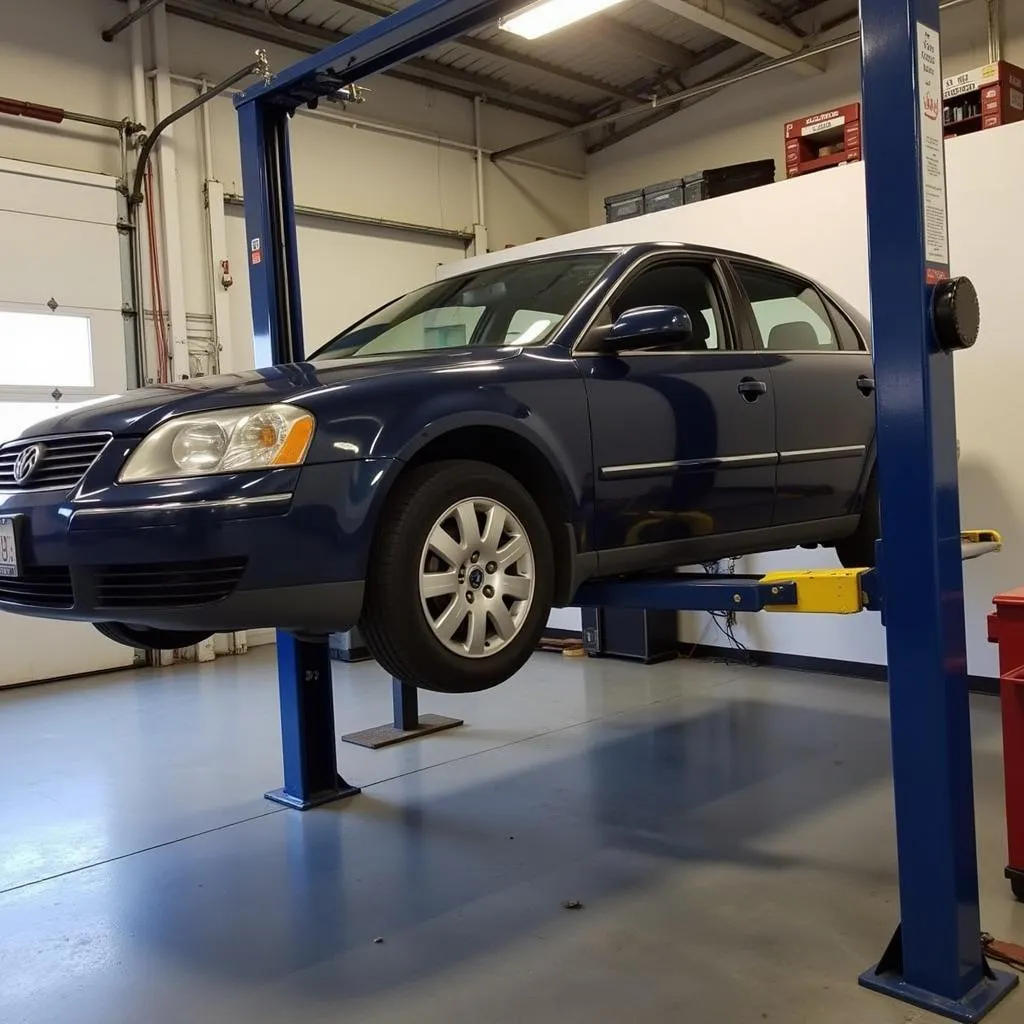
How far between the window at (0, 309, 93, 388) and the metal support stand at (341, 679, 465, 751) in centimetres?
326

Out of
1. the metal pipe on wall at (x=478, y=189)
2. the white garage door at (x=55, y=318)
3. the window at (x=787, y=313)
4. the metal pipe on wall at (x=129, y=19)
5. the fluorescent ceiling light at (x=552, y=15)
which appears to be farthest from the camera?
the metal pipe on wall at (x=478, y=189)

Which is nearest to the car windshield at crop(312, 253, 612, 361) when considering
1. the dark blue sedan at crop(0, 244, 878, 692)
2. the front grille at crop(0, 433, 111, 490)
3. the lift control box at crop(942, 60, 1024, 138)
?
the dark blue sedan at crop(0, 244, 878, 692)

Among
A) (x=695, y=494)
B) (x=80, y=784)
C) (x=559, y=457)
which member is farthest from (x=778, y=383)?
(x=80, y=784)

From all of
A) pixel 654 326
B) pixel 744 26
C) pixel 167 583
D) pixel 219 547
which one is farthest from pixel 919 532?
pixel 744 26

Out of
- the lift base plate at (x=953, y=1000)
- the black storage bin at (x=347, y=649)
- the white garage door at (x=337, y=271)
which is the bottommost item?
the lift base plate at (x=953, y=1000)

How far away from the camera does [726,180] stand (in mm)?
6727

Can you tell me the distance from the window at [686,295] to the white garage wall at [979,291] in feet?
7.71

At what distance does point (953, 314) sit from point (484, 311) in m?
1.41

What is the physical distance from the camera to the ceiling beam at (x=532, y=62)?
736cm

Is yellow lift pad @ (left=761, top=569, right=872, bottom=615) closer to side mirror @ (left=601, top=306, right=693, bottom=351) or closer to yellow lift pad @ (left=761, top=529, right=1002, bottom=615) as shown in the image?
yellow lift pad @ (left=761, top=529, right=1002, bottom=615)

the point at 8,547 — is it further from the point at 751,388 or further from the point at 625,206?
the point at 625,206

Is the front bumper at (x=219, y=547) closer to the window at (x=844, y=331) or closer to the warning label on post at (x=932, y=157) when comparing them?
the warning label on post at (x=932, y=157)

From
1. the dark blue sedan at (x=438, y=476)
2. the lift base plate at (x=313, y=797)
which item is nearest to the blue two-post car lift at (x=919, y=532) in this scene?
the dark blue sedan at (x=438, y=476)

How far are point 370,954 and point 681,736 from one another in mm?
2280
